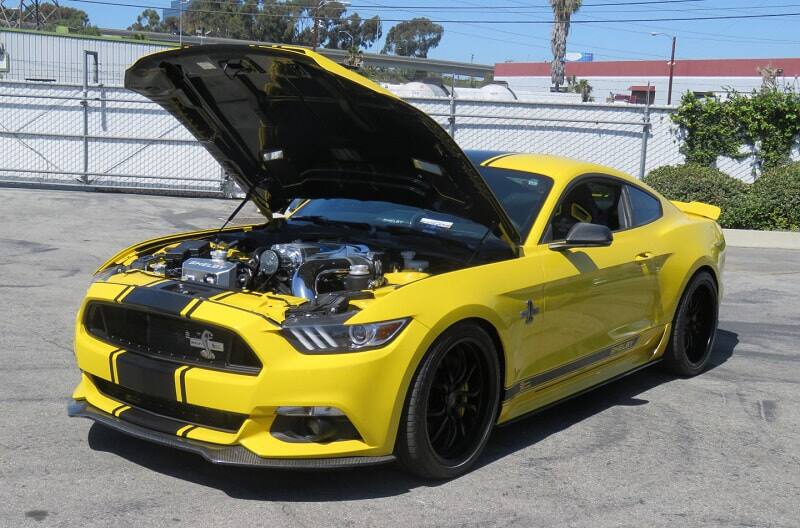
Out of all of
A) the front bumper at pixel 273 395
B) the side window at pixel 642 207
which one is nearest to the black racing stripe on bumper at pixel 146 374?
the front bumper at pixel 273 395

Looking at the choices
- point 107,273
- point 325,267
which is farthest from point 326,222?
point 107,273

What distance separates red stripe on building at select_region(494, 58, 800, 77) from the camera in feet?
184

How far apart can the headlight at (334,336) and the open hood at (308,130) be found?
1048 mm

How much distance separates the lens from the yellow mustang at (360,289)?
13.4 feet

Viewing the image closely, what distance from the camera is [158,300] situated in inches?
171

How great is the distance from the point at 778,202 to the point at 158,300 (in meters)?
13.2

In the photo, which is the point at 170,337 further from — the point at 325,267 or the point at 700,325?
the point at 700,325

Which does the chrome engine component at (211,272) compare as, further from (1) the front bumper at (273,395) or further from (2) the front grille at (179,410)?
(2) the front grille at (179,410)

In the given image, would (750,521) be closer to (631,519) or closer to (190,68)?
(631,519)

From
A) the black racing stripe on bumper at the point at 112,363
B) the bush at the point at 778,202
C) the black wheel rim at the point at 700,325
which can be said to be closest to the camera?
the black racing stripe on bumper at the point at 112,363

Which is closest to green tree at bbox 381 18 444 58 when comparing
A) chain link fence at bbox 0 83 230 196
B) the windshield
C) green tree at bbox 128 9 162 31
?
green tree at bbox 128 9 162 31

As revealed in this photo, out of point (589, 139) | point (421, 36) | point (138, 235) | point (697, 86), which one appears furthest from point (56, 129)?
point (421, 36)

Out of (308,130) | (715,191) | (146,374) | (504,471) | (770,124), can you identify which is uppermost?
(770,124)

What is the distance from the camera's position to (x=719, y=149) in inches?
666
